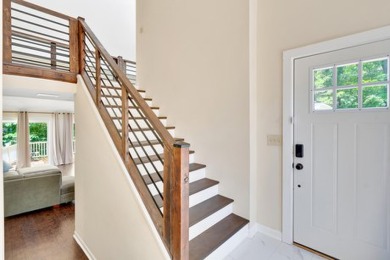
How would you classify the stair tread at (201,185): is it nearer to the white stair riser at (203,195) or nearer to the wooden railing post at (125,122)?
the white stair riser at (203,195)

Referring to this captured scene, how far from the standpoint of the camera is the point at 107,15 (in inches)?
175

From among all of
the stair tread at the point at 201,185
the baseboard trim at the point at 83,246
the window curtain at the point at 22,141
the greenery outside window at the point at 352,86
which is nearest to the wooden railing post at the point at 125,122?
the stair tread at the point at 201,185

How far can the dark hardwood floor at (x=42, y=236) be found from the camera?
2422mm

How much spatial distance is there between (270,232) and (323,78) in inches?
69.0

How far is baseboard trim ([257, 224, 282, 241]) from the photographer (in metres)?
2.27

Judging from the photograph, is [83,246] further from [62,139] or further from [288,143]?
[62,139]

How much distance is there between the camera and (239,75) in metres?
2.37

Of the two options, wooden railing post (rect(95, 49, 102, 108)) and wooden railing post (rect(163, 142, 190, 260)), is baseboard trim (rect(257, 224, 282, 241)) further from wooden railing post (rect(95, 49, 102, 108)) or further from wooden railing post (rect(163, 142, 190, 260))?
wooden railing post (rect(95, 49, 102, 108))

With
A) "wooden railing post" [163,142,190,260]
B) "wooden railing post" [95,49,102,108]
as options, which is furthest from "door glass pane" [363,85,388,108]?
"wooden railing post" [95,49,102,108]

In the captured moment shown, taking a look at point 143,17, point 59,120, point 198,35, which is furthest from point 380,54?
point 59,120

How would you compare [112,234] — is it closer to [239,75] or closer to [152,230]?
[152,230]

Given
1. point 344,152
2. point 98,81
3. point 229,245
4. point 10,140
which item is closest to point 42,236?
point 98,81

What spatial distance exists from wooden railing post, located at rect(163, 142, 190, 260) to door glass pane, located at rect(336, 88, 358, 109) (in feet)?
5.12

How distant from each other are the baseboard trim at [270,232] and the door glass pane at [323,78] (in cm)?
162
